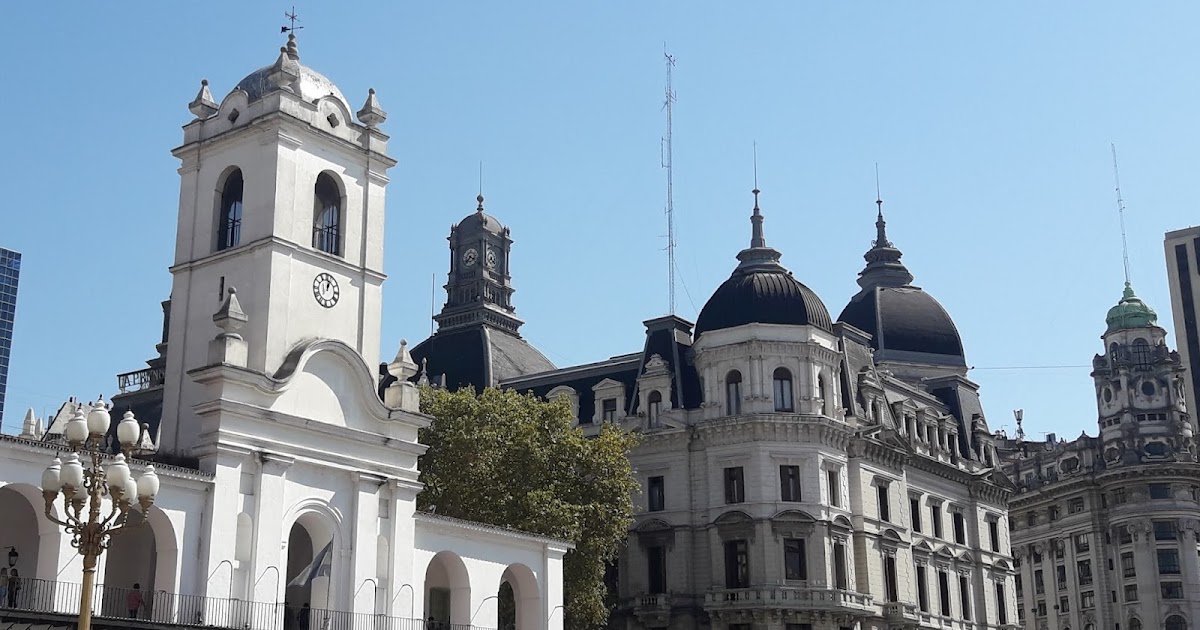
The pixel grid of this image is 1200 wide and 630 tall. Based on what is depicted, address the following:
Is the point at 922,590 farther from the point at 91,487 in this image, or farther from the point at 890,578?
the point at 91,487

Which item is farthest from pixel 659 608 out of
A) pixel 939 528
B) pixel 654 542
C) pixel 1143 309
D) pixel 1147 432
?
pixel 1143 309

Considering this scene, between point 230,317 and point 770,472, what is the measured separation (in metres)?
32.6

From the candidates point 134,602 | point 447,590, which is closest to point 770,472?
point 447,590

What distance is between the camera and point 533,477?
5794 centimetres

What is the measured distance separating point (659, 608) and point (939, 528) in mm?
19198

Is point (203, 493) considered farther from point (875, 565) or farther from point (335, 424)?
point (875, 565)

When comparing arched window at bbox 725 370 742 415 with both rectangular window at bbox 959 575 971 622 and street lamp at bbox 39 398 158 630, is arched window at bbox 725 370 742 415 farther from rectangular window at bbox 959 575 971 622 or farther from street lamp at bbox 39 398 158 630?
street lamp at bbox 39 398 158 630

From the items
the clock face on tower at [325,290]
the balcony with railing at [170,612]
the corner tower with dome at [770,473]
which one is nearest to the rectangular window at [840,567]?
the corner tower with dome at [770,473]

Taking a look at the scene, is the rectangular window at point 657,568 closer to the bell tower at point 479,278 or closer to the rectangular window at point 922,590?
the rectangular window at point 922,590

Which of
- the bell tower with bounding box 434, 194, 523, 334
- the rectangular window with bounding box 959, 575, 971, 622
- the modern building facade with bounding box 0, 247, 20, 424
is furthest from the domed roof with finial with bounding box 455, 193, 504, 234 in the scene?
the modern building facade with bounding box 0, 247, 20, 424

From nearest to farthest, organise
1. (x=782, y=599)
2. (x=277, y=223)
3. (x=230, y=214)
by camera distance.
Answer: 1. (x=277, y=223)
2. (x=230, y=214)
3. (x=782, y=599)

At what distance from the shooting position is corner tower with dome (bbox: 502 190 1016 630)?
66562mm

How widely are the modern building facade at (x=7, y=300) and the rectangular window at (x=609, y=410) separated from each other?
8440 centimetres

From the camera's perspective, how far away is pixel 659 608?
68.0m
